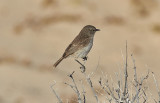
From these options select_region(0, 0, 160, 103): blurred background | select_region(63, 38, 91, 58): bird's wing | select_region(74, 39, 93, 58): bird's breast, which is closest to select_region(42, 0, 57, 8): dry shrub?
select_region(0, 0, 160, 103): blurred background

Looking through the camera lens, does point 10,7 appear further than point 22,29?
Yes

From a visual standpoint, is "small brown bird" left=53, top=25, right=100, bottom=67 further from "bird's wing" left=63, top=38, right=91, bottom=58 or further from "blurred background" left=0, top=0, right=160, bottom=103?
"blurred background" left=0, top=0, right=160, bottom=103

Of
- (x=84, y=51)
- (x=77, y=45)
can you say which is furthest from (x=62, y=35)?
(x=84, y=51)

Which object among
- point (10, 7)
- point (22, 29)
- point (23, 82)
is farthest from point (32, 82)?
point (10, 7)

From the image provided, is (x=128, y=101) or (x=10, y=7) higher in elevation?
(x=10, y=7)

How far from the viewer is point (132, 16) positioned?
25.7 meters

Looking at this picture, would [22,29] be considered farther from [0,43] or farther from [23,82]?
[23,82]

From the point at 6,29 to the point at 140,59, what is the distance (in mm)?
6296

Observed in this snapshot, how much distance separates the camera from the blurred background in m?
20.9

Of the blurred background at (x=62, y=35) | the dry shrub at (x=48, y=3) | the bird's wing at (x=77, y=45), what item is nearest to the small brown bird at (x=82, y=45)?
the bird's wing at (x=77, y=45)

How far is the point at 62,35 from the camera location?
24234 millimetres

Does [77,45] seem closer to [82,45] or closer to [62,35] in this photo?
[82,45]

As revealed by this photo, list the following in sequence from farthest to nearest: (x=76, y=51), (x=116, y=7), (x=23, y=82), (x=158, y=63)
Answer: (x=116, y=7) → (x=158, y=63) → (x=23, y=82) → (x=76, y=51)

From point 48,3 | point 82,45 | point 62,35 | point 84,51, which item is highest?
point 48,3
